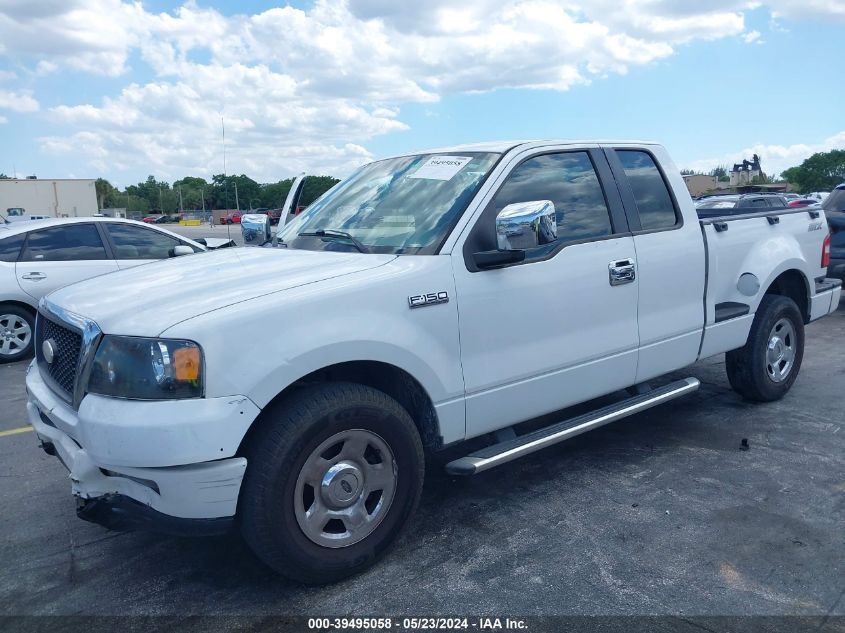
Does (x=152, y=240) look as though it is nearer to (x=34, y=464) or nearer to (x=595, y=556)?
(x=34, y=464)

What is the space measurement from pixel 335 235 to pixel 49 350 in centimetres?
151

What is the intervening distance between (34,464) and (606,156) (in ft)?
13.8

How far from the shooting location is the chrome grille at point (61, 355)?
10.4ft

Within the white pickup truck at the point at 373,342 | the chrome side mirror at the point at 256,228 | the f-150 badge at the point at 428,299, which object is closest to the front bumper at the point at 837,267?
the white pickup truck at the point at 373,342

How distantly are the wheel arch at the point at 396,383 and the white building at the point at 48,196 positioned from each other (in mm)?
37621

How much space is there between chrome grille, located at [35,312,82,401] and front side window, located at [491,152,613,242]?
6.99ft

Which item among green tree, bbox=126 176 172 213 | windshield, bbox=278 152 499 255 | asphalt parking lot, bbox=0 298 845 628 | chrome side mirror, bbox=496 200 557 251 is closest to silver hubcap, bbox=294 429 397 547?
asphalt parking lot, bbox=0 298 845 628

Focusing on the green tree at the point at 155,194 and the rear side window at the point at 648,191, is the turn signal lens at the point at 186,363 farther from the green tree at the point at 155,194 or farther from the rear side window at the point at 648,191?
the green tree at the point at 155,194

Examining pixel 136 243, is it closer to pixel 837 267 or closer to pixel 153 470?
pixel 153 470

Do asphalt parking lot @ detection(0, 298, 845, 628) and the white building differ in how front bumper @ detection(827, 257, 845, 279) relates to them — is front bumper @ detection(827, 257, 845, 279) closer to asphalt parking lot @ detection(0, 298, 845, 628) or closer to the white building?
asphalt parking lot @ detection(0, 298, 845, 628)

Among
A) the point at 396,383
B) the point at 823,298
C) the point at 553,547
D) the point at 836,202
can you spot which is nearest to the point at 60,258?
the point at 396,383

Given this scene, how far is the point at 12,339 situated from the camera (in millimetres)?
8359

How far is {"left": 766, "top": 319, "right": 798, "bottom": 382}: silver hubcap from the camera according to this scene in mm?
5535

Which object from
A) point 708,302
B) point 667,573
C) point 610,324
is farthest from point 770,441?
point 667,573
